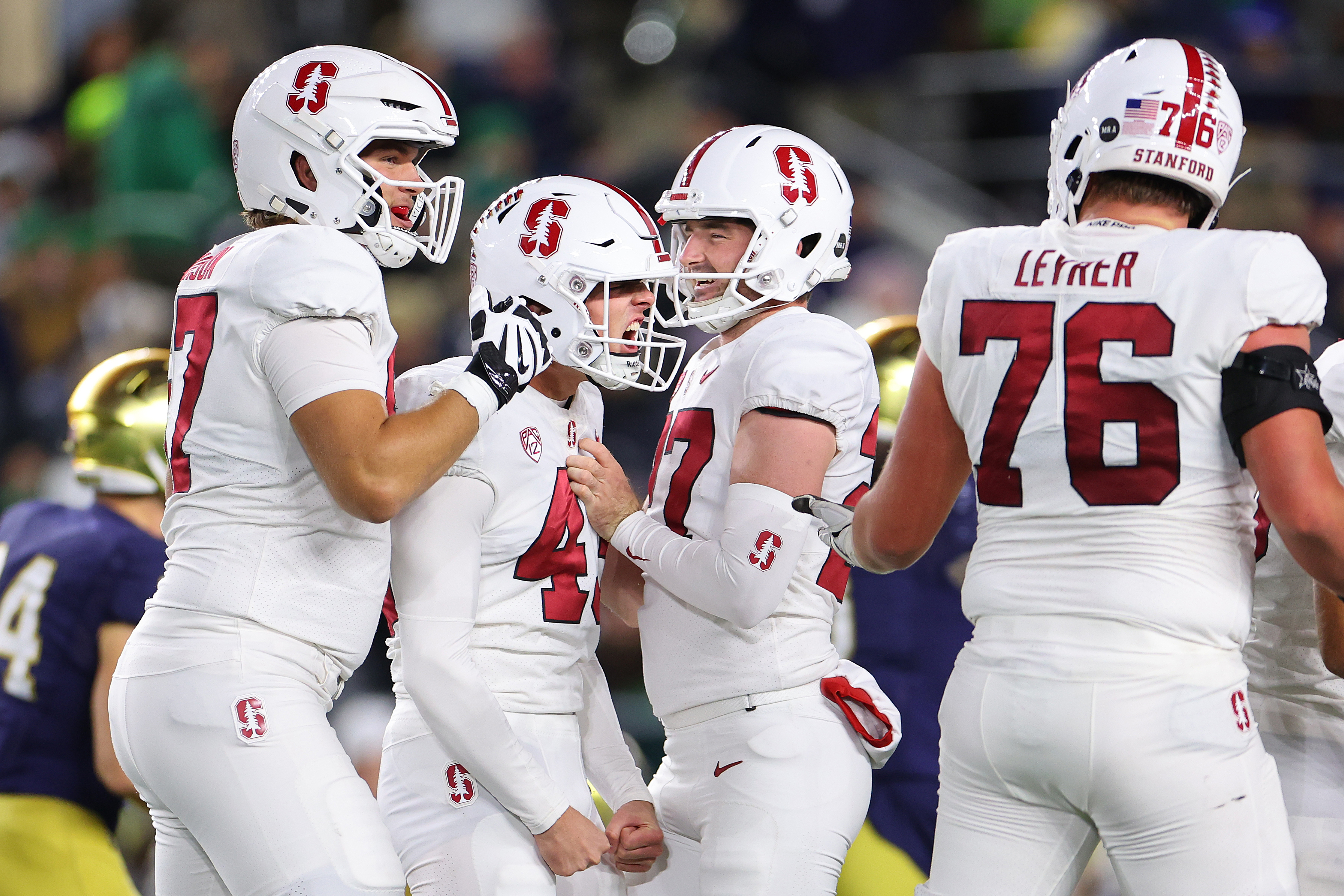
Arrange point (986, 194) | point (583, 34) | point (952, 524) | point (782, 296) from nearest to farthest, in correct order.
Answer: point (782, 296)
point (952, 524)
point (986, 194)
point (583, 34)

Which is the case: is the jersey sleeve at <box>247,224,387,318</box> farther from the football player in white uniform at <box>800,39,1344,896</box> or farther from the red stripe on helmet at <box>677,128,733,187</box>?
the football player in white uniform at <box>800,39,1344,896</box>

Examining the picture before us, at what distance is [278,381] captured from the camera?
2961 mm

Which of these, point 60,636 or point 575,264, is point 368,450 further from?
point 60,636

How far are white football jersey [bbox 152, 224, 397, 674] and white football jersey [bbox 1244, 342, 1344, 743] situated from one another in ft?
6.86

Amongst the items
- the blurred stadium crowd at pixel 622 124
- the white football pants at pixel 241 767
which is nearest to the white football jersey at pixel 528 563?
the white football pants at pixel 241 767

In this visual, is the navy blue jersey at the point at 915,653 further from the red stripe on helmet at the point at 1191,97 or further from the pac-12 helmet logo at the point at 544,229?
the red stripe on helmet at the point at 1191,97

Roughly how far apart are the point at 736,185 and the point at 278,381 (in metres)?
1.30

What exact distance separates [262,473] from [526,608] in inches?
25.3

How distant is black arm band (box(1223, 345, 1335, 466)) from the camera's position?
2594 millimetres

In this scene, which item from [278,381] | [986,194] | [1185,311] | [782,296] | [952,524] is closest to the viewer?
[1185,311]

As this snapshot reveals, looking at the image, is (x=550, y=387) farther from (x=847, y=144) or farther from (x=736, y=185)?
(x=847, y=144)

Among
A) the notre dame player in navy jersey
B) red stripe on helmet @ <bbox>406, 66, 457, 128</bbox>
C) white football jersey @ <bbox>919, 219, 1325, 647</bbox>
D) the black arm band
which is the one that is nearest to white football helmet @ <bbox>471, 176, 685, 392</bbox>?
red stripe on helmet @ <bbox>406, 66, 457, 128</bbox>

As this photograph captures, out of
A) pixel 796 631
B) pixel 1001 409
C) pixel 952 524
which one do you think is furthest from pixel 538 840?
pixel 952 524

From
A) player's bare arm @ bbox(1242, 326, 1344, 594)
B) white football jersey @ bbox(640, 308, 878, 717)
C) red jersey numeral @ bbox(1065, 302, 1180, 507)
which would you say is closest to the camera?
player's bare arm @ bbox(1242, 326, 1344, 594)
